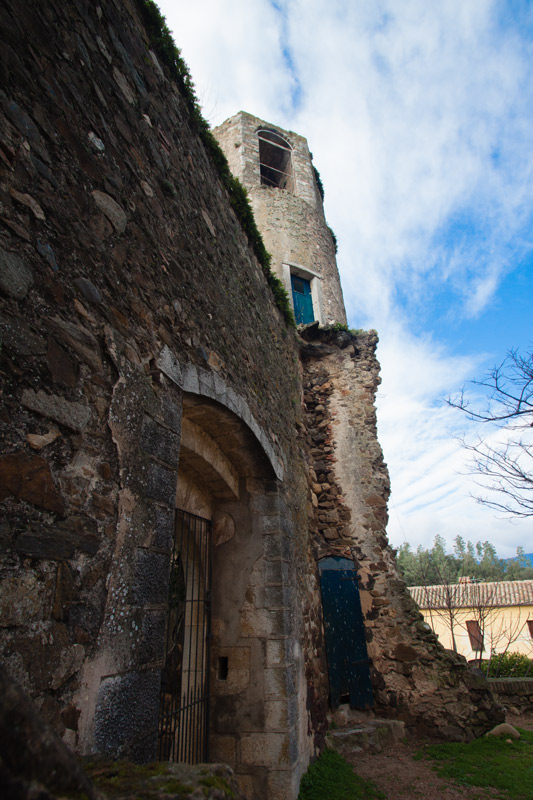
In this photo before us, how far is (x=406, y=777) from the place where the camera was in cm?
415

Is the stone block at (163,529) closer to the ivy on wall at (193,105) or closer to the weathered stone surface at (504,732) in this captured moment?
the ivy on wall at (193,105)

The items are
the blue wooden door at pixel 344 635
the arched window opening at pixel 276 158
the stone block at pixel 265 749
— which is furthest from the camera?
the arched window opening at pixel 276 158

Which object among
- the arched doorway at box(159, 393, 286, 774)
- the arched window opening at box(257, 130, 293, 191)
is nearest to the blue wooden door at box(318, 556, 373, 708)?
the arched doorway at box(159, 393, 286, 774)

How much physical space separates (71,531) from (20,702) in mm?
1167

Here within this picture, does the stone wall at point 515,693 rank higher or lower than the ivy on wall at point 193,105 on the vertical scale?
lower

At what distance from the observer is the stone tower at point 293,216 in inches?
389

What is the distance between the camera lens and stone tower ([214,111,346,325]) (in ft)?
32.4

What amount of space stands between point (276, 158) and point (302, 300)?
6236mm

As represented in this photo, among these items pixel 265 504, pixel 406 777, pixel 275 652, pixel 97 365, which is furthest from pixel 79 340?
pixel 406 777

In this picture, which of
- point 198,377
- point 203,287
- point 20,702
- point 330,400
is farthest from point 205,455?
point 330,400

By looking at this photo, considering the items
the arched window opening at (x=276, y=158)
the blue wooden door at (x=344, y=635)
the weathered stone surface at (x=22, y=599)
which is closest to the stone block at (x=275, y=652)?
the blue wooden door at (x=344, y=635)

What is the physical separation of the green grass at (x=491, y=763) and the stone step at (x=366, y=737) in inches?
14.8

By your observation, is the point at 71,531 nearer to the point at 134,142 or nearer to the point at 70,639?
the point at 70,639

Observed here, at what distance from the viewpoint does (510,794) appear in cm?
366
